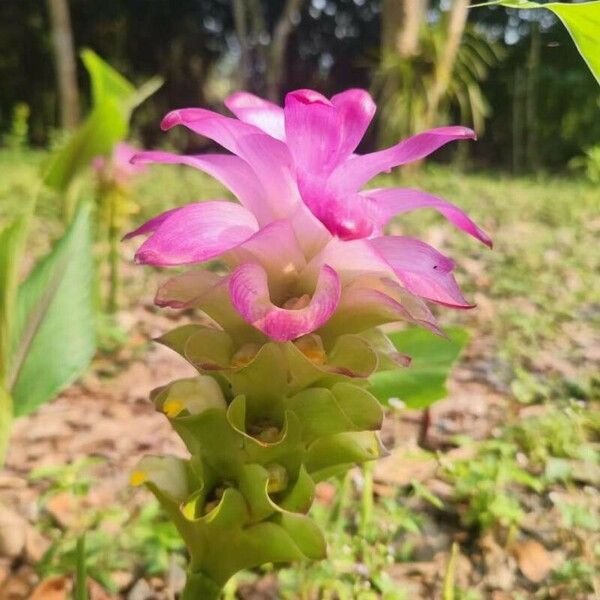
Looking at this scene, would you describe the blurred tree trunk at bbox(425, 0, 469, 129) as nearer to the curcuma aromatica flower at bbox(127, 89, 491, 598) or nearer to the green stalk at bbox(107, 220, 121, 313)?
the green stalk at bbox(107, 220, 121, 313)

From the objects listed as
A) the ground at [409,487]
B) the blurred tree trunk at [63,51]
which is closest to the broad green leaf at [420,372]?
the ground at [409,487]

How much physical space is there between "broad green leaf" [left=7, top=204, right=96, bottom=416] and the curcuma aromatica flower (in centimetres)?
45

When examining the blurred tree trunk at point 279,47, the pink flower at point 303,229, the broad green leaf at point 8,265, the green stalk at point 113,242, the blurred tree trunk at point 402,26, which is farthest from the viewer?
the blurred tree trunk at point 279,47

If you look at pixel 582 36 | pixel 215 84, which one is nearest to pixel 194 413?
pixel 582 36

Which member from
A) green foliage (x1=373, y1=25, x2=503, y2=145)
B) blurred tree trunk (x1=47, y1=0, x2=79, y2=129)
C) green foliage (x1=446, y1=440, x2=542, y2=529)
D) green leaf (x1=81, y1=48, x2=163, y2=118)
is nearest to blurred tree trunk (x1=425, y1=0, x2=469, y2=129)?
green foliage (x1=373, y1=25, x2=503, y2=145)

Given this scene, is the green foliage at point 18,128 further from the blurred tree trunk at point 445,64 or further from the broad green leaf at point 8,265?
the blurred tree trunk at point 445,64

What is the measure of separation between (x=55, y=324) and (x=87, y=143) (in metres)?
0.25

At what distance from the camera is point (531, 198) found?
478cm

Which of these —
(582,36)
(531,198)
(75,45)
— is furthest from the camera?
(75,45)

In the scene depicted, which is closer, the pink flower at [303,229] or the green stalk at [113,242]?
the pink flower at [303,229]

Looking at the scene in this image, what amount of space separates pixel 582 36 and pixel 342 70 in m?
8.91

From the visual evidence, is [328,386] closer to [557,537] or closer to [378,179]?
[557,537]

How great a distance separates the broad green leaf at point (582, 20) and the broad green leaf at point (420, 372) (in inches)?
15.3

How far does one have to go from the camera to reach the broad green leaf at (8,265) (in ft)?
2.65
